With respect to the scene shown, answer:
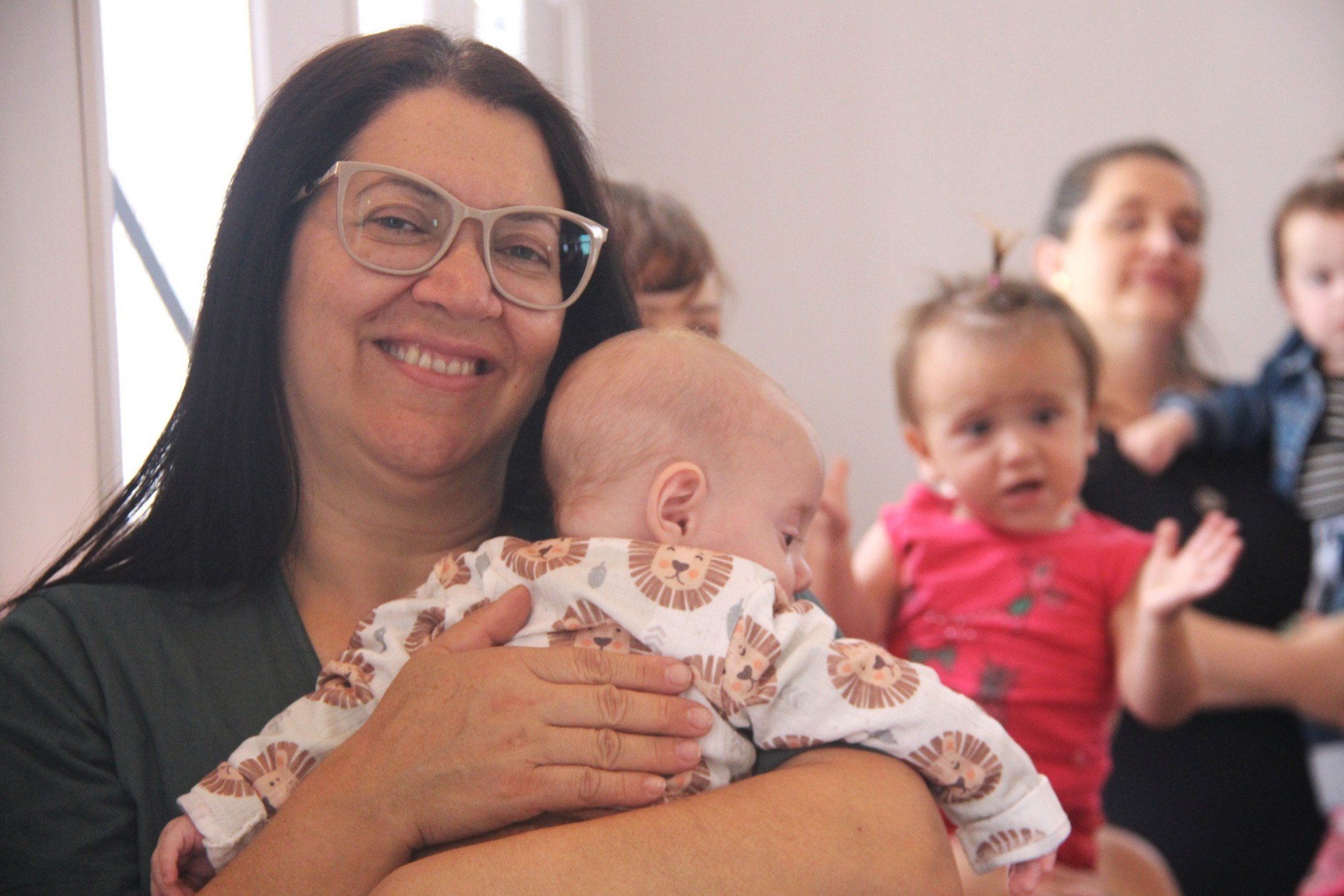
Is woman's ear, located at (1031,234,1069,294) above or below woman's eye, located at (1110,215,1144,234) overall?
below

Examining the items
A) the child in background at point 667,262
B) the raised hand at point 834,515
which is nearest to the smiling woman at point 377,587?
the child in background at point 667,262

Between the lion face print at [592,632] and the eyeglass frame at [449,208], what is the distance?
441 millimetres

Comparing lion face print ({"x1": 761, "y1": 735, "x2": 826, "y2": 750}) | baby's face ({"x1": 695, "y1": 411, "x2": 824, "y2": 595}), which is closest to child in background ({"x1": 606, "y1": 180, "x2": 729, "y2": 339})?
baby's face ({"x1": 695, "y1": 411, "x2": 824, "y2": 595})

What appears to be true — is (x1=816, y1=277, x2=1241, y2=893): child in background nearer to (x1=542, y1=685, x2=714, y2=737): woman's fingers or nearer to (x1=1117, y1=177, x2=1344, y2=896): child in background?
(x1=1117, y1=177, x2=1344, y2=896): child in background

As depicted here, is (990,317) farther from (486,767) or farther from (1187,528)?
(486,767)

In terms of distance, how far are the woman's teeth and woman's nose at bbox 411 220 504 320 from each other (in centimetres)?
6

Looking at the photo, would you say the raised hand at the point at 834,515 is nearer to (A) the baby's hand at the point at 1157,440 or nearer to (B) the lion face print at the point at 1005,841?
(A) the baby's hand at the point at 1157,440

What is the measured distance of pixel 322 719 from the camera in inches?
45.3

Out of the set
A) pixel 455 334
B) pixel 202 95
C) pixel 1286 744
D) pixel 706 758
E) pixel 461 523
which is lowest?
pixel 1286 744

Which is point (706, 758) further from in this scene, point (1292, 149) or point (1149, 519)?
point (1292, 149)

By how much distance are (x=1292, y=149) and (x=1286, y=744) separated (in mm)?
2343

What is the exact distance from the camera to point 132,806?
1.18 m

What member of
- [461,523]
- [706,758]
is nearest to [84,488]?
[461,523]

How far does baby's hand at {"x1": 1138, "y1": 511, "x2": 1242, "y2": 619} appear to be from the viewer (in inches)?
77.4
